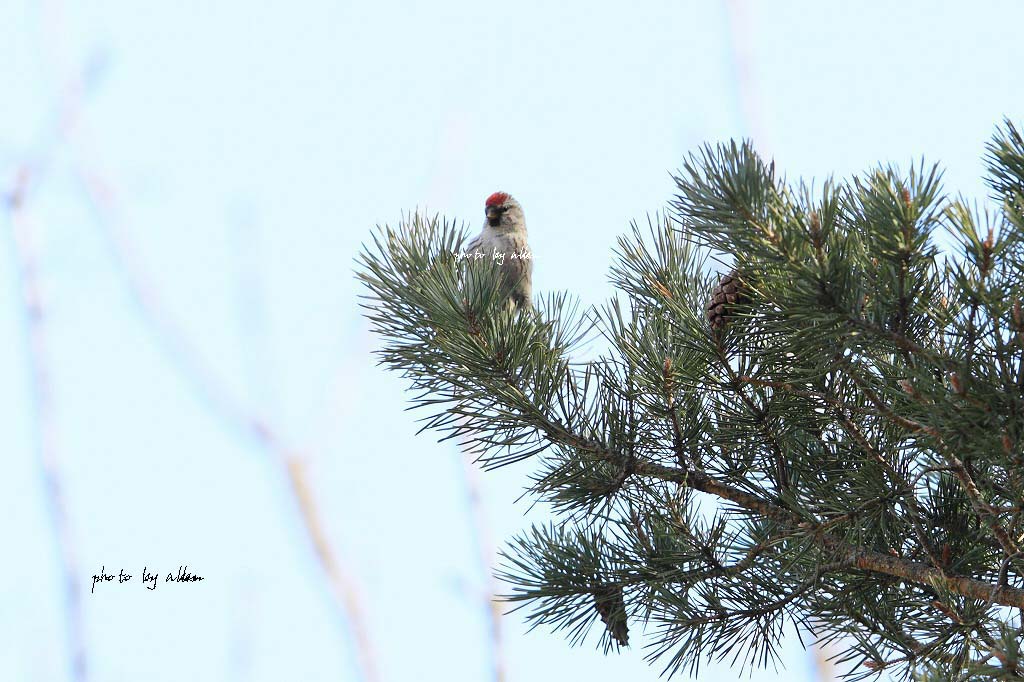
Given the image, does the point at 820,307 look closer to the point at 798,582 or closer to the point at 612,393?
the point at 612,393

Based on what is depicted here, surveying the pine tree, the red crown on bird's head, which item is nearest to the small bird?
the red crown on bird's head

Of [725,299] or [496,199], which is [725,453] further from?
[496,199]

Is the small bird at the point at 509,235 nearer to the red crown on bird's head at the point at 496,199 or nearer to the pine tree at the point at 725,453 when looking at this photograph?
the red crown on bird's head at the point at 496,199

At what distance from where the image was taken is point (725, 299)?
61.4 inches

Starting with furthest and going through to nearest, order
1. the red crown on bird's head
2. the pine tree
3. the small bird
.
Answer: the red crown on bird's head → the small bird → the pine tree

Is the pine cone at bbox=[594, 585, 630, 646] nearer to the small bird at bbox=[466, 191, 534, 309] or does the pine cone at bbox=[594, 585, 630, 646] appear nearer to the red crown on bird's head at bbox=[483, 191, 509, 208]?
the small bird at bbox=[466, 191, 534, 309]

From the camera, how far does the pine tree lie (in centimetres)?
143

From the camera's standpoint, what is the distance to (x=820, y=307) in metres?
1.31

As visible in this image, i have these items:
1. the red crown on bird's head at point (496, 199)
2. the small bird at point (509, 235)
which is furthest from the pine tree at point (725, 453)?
the red crown on bird's head at point (496, 199)

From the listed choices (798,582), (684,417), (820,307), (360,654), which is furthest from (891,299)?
(360,654)

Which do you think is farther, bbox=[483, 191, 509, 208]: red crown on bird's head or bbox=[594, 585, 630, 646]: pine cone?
bbox=[483, 191, 509, 208]: red crown on bird's head

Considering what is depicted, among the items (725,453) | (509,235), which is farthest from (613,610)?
(509,235)

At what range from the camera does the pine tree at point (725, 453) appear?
1434mm

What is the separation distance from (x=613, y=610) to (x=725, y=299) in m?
0.59
